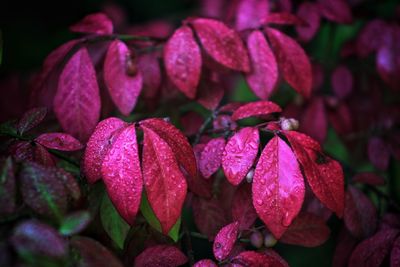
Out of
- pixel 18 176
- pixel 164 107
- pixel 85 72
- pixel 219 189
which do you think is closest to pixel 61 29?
pixel 164 107

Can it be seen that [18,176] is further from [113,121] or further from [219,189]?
[219,189]

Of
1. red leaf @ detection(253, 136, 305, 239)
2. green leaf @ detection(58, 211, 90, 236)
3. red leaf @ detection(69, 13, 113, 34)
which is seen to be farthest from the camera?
red leaf @ detection(69, 13, 113, 34)

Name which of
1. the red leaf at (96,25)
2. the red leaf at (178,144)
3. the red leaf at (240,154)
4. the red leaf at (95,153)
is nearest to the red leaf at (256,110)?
the red leaf at (240,154)

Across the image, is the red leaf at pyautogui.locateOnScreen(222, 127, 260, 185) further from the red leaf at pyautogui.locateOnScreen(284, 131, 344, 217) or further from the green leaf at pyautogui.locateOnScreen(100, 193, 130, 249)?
the green leaf at pyautogui.locateOnScreen(100, 193, 130, 249)

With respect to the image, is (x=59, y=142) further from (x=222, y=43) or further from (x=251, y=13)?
(x=251, y=13)

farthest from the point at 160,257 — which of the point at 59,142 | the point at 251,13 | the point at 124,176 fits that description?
the point at 251,13

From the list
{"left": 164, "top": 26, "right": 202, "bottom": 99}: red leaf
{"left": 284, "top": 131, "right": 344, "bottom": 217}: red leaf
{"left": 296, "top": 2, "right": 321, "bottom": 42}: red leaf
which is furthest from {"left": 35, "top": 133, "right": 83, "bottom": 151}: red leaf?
{"left": 296, "top": 2, "right": 321, "bottom": 42}: red leaf
